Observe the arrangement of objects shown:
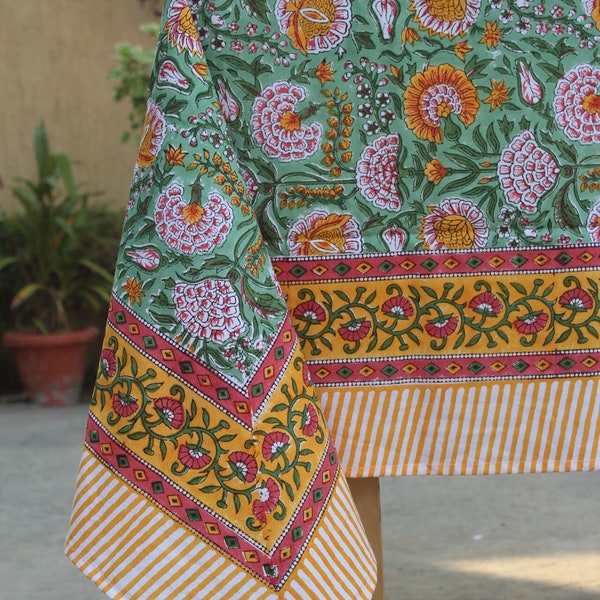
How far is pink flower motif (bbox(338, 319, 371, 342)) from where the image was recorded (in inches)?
48.3

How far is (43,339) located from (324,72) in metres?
3.76

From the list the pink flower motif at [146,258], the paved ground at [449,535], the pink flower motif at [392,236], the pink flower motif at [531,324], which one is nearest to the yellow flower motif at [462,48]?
the pink flower motif at [392,236]

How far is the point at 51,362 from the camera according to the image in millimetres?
4793

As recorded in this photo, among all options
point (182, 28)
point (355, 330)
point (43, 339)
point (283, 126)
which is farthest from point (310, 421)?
point (43, 339)

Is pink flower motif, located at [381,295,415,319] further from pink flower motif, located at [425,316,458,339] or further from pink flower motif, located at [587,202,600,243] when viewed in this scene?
pink flower motif, located at [587,202,600,243]

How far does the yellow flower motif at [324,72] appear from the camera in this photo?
1208 millimetres

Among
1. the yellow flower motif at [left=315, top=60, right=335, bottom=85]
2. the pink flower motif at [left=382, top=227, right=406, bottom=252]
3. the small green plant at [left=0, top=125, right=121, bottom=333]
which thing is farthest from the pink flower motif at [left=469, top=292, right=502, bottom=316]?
the small green plant at [left=0, top=125, right=121, bottom=333]

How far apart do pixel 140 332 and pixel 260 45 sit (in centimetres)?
39

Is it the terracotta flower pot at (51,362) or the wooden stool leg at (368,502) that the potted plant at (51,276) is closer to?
the terracotta flower pot at (51,362)

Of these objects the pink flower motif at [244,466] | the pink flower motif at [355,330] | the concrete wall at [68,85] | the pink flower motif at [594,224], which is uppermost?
the pink flower motif at [594,224]

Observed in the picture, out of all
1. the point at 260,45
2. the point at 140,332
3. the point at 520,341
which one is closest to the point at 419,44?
the point at 260,45

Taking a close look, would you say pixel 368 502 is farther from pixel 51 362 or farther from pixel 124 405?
pixel 51 362

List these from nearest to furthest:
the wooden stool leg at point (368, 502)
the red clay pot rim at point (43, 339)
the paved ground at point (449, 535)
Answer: the wooden stool leg at point (368, 502), the paved ground at point (449, 535), the red clay pot rim at point (43, 339)

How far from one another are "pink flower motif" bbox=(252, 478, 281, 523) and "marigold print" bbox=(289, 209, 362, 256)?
296 mm
